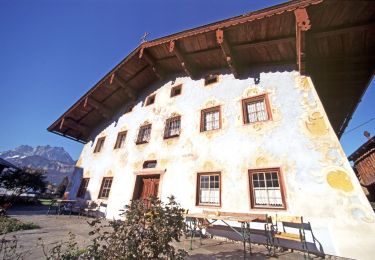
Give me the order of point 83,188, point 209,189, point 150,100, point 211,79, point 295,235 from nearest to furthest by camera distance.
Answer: point 295,235 → point 209,189 → point 211,79 → point 150,100 → point 83,188

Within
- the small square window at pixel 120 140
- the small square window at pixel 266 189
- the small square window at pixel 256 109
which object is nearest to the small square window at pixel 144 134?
the small square window at pixel 120 140

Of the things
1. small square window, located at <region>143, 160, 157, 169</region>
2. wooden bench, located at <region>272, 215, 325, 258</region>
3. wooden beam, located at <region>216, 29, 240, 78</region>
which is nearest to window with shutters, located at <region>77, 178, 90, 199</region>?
small square window, located at <region>143, 160, 157, 169</region>

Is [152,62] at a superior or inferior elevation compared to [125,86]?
superior

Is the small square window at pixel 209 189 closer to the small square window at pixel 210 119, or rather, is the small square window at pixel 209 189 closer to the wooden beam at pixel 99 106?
the small square window at pixel 210 119

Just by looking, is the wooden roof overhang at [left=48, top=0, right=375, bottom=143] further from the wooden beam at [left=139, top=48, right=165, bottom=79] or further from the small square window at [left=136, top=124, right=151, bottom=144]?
the small square window at [left=136, top=124, right=151, bottom=144]

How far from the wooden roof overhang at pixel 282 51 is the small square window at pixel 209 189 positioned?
5.38 meters

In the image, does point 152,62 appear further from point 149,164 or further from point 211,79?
point 149,164

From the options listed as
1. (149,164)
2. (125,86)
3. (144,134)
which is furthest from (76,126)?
(149,164)

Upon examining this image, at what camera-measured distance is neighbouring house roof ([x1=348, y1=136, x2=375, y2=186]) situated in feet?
29.4

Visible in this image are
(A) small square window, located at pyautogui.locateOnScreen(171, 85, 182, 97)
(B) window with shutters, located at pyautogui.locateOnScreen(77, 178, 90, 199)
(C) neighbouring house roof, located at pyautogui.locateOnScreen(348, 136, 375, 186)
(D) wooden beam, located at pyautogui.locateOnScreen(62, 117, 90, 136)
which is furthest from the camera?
(D) wooden beam, located at pyautogui.locateOnScreen(62, 117, 90, 136)

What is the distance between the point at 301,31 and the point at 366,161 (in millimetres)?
7636

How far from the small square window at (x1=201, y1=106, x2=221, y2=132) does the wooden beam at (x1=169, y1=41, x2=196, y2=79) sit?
285 centimetres

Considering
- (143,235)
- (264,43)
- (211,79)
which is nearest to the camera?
(143,235)

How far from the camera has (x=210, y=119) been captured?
32.2ft
